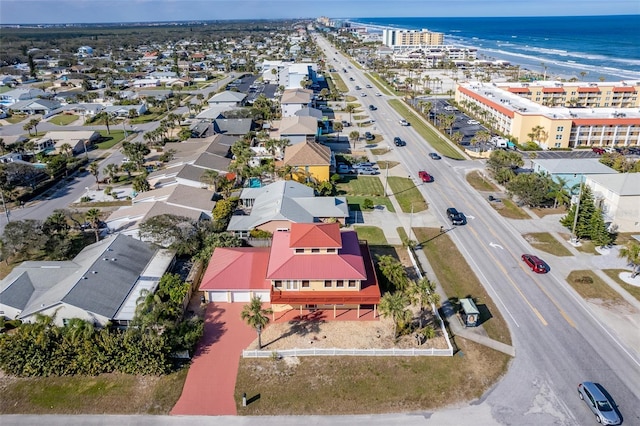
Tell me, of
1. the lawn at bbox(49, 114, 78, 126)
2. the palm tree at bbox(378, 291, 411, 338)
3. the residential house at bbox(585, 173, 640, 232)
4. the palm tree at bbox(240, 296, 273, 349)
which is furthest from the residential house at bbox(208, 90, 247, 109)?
the palm tree at bbox(378, 291, 411, 338)

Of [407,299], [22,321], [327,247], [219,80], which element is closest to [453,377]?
[407,299]

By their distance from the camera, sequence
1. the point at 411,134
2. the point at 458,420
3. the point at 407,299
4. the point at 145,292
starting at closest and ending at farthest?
the point at 458,420, the point at 407,299, the point at 145,292, the point at 411,134

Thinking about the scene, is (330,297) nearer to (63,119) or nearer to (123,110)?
(123,110)

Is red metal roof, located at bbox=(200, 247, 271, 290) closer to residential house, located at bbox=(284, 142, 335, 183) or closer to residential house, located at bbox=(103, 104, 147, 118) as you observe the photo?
residential house, located at bbox=(284, 142, 335, 183)

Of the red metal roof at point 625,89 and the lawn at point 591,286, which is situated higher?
the red metal roof at point 625,89

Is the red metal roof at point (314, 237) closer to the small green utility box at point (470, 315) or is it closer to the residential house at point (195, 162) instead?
the small green utility box at point (470, 315)

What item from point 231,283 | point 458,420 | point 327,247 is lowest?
point 458,420

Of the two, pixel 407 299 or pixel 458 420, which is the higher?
pixel 407 299

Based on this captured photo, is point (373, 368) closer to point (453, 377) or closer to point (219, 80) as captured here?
point (453, 377)

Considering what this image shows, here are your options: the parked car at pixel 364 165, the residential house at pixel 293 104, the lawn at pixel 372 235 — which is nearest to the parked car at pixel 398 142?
the parked car at pixel 364 165
